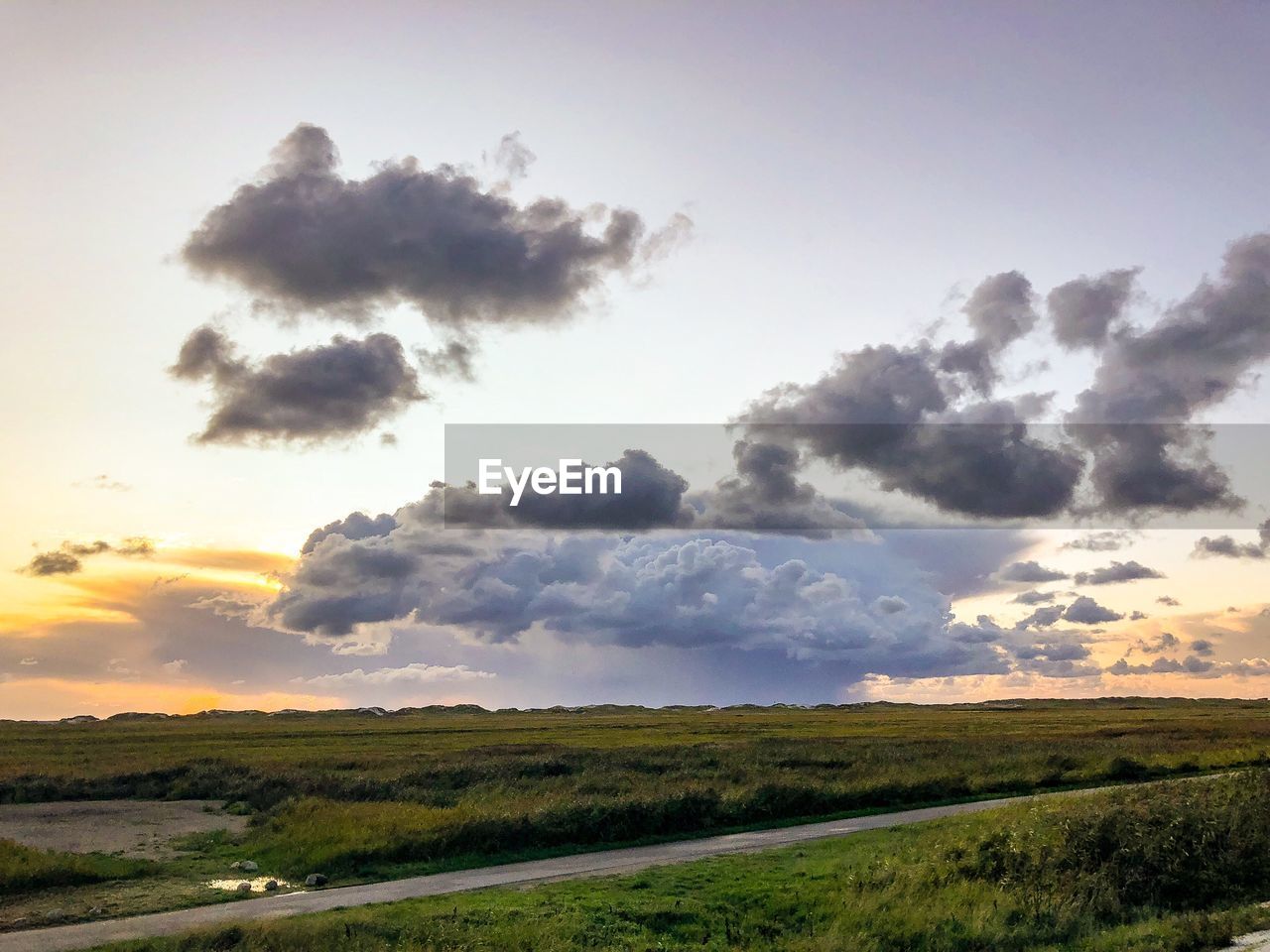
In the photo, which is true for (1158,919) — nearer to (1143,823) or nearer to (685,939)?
(1143,823)

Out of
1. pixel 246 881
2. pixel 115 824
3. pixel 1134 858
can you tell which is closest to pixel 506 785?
pixel 115 824

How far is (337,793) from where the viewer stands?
4506cm

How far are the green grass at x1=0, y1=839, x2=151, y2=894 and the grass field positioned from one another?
395 mm

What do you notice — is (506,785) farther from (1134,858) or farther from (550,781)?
(1134,858)

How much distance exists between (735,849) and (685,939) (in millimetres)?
9678

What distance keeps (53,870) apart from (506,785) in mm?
23881

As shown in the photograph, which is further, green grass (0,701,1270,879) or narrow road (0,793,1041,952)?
green grass (0,701,1270,879)

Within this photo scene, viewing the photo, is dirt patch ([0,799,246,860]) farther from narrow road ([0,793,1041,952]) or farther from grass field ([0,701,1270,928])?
narrow road ([0,793,1041,952])

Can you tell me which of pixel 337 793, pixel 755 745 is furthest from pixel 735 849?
pixel 755 745

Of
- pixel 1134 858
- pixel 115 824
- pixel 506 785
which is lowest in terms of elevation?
pixel 115 824

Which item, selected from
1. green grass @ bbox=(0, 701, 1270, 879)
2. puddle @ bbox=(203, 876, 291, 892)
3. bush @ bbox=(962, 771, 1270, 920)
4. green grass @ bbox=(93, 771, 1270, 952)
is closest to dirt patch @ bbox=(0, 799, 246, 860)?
green grass @ bbox=(0, 701, 1270, 879)

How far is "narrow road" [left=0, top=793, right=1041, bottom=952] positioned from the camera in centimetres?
2028

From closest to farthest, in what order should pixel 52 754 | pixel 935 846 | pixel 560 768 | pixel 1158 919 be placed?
pixel 1158 919, pixel 935 846, pixel 560 768, pixel 52 754

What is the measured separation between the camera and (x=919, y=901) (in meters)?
21.7
